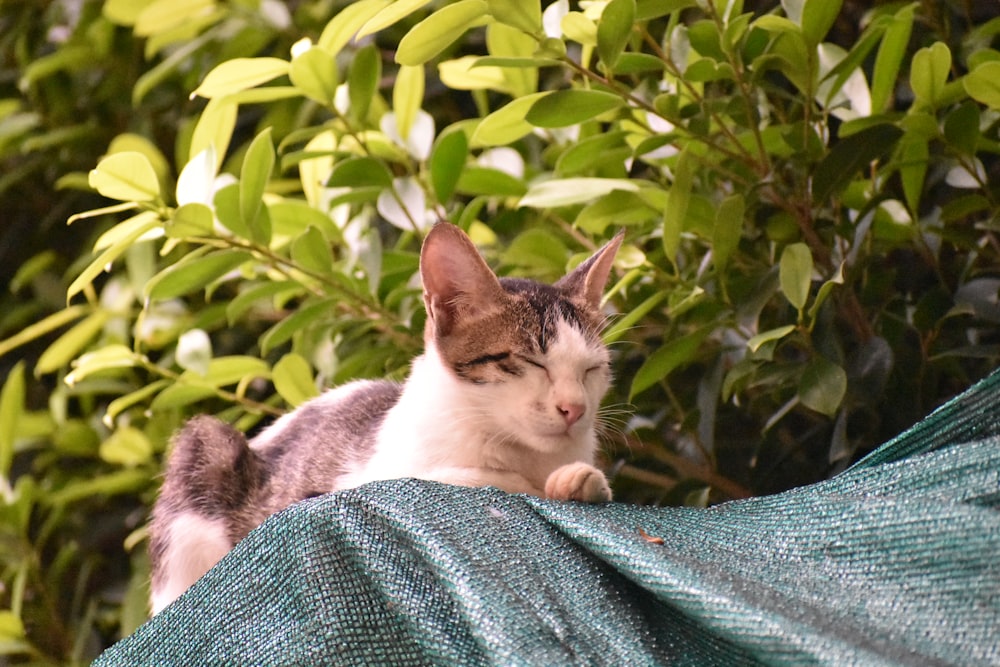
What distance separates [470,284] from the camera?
3.49 feet

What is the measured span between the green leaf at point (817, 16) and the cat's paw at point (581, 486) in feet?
1.63

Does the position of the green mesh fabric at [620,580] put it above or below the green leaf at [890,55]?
below

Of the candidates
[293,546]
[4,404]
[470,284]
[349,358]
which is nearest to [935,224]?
[470,284]

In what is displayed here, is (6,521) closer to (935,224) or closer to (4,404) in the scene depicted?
(4,404)

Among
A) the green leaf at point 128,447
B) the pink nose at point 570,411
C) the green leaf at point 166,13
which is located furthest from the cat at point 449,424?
the green leaf at point 166,13

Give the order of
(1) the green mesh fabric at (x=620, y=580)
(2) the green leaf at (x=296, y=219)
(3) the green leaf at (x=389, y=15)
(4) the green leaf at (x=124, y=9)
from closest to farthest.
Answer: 1. (1) the green mesh fabric at (x=620, y=580)
2. (3) the green leaf at (x=389, y=15)
3. (2) the green leaf at (x=296, y=219)
4. (4) the green leaf at (x=124, y=9)

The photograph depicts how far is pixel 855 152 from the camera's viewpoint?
1030 millimetres

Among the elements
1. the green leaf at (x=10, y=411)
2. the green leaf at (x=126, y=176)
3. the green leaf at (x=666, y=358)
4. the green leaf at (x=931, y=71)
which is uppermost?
the green leaf at (x=931, y=71)

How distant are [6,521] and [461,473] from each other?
3.99 ft

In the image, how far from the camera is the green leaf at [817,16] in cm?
101

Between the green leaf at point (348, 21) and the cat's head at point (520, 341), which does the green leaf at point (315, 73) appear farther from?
the cat's head at point (520, 341)

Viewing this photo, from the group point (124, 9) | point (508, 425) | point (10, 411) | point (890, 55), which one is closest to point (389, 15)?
point (508, 425)

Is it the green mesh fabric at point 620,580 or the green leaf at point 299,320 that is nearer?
the green mesh fabric at point 620,580

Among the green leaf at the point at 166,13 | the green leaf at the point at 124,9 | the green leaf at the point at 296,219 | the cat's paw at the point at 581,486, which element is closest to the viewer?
the cat's paw at the point at 581,486
